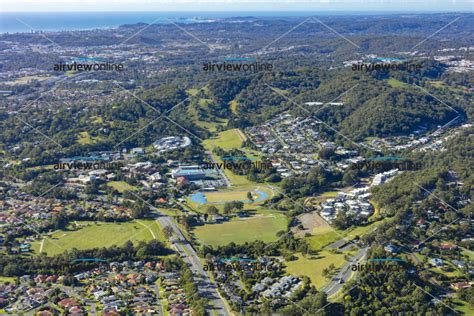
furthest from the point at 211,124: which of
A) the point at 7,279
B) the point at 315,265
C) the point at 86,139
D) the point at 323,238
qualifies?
the point at 7,279

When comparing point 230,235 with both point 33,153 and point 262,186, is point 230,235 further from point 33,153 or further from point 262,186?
point 33,153

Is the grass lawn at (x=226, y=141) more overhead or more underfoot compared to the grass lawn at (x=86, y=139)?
more underfoot

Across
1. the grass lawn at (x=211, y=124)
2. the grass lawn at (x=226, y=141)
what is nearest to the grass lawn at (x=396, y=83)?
the grass lawn at (x=211, y=124)

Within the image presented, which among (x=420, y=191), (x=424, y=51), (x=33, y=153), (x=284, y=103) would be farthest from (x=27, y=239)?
(x=424, y=51)

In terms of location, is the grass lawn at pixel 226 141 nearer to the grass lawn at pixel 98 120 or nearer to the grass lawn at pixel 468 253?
the grass lawn at pixel 98 120

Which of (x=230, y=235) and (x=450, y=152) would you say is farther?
(x=450, y=152)

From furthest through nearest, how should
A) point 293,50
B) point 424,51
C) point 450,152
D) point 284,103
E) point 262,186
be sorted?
point 293,50 < point 424,51 < point 284,103 < point 450,152 < point 262,186
